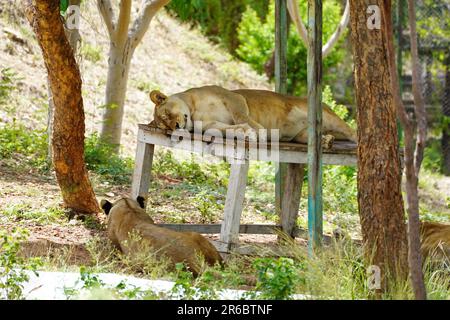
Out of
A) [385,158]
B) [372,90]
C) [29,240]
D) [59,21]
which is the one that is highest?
[59,21]

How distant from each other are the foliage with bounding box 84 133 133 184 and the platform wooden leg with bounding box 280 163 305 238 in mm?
3095

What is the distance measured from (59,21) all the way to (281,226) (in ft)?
10.6

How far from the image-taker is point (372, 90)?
20.1ft

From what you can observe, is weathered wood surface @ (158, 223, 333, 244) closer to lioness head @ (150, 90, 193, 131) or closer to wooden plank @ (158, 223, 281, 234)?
wooden plank @ (158, 223, 281, 234)

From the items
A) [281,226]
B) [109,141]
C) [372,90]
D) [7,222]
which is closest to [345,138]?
[281,226]

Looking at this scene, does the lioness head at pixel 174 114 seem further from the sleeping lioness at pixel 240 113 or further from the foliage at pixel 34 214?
the foliage at pixel 34 214

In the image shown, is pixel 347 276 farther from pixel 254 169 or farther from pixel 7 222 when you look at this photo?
pixel 254 169

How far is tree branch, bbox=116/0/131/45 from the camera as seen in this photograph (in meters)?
11.7

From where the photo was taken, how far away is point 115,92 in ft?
41.4

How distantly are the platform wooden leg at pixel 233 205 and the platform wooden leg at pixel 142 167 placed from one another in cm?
147

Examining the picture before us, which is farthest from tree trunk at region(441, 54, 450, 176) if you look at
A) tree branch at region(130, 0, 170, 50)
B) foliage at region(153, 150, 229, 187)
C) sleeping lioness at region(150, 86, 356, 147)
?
sleeping lioness at region(150, 86, 356, 147)

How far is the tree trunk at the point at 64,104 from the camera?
8.77 meters

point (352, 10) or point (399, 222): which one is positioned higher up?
point (352, 10)
